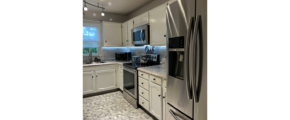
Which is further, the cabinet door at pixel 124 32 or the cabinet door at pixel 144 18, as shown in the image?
the cabinet door at pixel 124 32

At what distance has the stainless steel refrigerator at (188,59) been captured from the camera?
1048 mm

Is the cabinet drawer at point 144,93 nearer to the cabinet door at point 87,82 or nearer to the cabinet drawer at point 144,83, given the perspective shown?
the cabinet drawer at point 144,83

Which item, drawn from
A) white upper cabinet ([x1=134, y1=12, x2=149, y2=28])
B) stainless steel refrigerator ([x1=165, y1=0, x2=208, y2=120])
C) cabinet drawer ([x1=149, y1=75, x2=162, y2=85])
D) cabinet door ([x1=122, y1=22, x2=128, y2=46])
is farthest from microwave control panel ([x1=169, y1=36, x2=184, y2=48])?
cabinet door ([x1=122, y1=22, x2=128, y2=46])

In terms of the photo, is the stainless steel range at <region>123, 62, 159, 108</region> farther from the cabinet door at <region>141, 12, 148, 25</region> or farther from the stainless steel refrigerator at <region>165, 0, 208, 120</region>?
the stainless steel refrigerator at <region>165, 0, 208, 120</region>

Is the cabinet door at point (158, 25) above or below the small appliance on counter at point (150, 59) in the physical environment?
above

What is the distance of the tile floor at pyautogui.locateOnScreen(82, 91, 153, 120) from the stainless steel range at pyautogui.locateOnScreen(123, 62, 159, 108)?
13cm

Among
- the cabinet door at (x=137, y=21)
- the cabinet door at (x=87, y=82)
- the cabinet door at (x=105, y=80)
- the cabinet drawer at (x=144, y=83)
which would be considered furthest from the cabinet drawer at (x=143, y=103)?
the cabinet door at (x=137, y=21)

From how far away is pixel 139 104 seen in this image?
99.9 inches

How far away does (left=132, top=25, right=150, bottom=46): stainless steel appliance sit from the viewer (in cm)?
264

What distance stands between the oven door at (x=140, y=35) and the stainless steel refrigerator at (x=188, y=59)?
3.93 ft
